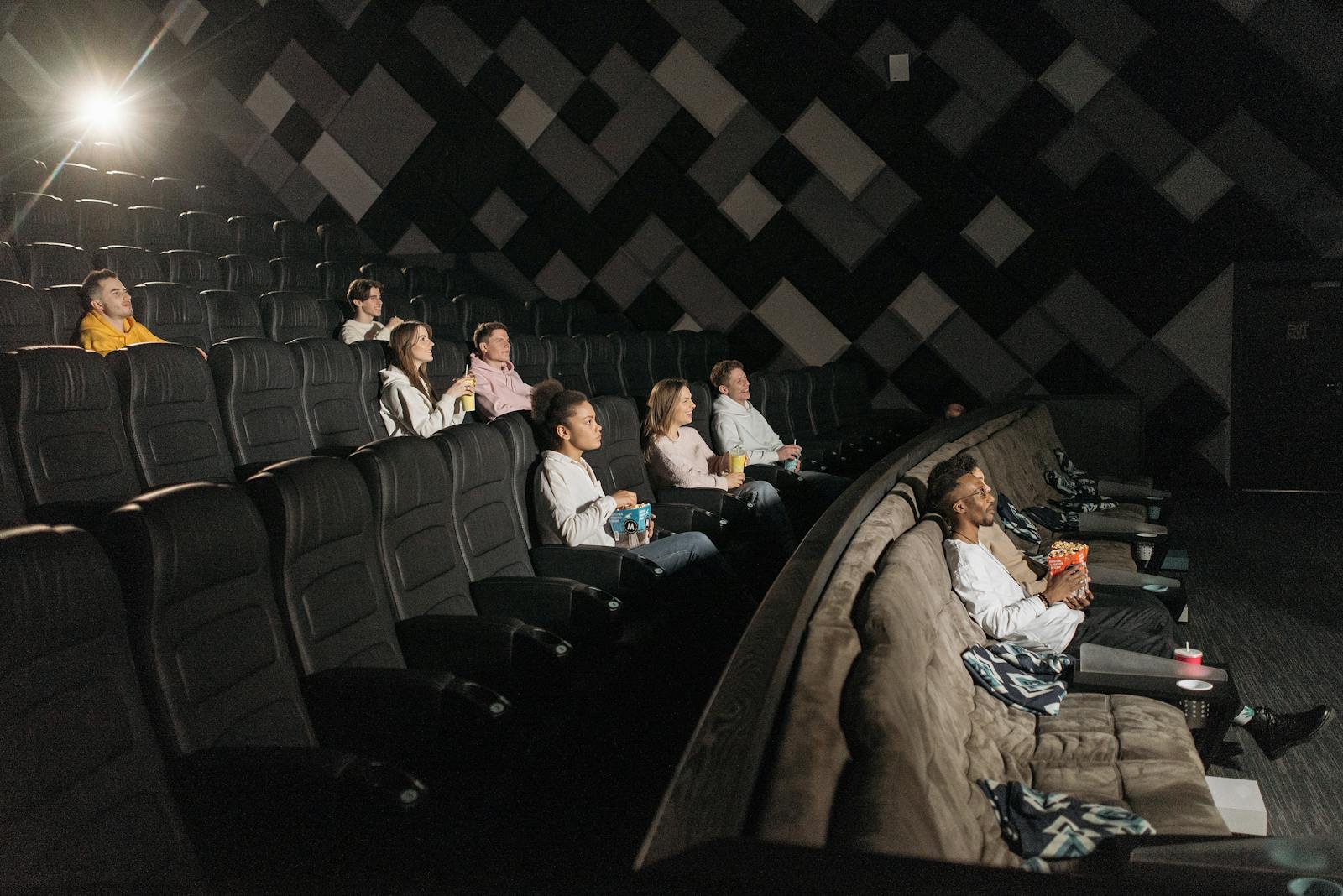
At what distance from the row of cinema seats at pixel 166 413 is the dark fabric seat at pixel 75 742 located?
677mm

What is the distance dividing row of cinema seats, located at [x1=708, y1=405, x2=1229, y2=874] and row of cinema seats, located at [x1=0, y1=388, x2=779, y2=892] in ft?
1.96

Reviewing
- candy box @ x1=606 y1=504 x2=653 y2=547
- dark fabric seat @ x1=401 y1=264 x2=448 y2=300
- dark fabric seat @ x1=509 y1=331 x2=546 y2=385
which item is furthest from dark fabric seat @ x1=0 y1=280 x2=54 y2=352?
dark fabric seat @ x1=401 y1=264 x2=448 y2=300

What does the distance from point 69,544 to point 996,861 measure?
50.9 inches

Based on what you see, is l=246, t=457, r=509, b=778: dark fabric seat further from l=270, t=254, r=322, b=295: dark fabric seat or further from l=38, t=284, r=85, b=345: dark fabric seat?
l=270, t=254, r=322, b=295: dark fabric seat

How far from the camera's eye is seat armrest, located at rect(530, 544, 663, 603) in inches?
101

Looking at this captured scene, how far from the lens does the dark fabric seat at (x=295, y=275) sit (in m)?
5.69

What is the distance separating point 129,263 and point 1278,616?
17.1 feet

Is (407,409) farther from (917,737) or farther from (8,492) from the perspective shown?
(917,737)

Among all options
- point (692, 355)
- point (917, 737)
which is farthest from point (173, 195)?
point (917, 737)

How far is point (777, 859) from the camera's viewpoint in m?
0.77

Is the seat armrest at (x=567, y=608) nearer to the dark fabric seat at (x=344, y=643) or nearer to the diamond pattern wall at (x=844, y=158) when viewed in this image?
the dark fabric seat at (x=344, y=643)

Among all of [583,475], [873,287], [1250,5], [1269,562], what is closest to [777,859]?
[583,475]

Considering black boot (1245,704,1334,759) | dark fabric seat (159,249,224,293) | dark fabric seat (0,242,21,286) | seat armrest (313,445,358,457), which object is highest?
dark fabric seat (159,249,224,293)

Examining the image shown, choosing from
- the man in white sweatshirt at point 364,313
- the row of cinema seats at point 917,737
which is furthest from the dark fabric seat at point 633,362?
the row of cinema seats at point 917,737
